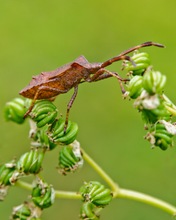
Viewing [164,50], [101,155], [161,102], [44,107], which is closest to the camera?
[161,102]

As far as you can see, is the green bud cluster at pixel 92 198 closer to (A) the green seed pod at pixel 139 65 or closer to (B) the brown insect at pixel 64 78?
(B) the brown insect at pixel 64 78

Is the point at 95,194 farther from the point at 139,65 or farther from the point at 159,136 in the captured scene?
the point at 139,65

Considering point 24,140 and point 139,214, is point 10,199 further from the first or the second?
point 139,214

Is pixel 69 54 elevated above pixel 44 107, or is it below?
above

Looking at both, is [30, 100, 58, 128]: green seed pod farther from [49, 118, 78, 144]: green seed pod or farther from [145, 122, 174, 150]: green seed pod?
[145, 122, 174, 150]: green seed pod

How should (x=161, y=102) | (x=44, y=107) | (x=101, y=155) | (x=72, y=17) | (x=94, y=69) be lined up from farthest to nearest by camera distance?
(x=72, y=17) < (x=101, y=155) < (x=94, y=69) < (x=44, y=107) < (x=161, y=102)

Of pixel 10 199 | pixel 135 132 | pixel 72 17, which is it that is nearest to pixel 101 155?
pixel 135 132

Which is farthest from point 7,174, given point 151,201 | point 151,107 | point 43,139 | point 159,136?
point 151,107

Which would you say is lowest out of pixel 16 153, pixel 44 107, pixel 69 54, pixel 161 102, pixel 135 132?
pixel 161 102
